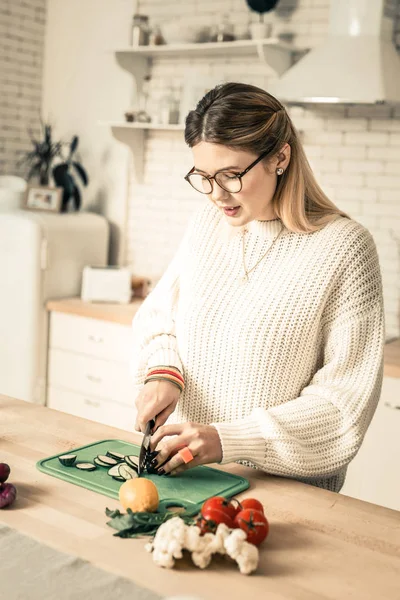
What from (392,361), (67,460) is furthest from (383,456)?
(67,460)

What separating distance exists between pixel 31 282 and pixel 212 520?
312cm

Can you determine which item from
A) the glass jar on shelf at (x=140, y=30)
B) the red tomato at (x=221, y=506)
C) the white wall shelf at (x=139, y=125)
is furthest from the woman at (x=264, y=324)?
the glass jar on shelf at (x=140, y=30)

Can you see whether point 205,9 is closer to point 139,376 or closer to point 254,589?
point 139,376

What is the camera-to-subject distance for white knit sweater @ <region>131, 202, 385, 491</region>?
1.75 m

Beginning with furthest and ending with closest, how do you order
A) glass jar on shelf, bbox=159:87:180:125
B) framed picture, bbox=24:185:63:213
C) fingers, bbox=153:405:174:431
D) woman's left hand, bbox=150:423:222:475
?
framed picture, bbox=24:185:63:213, glass jar on shelf, bbox=159:87:180:125, fingers, bbox=153:405:174:431, woman's left hand, bbox=150:423:222:475

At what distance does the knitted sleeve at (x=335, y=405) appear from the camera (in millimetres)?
1711

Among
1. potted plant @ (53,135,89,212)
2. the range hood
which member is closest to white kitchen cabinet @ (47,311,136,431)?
potted plant @ (53,135,89,212)

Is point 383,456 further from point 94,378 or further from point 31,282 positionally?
point 31,282

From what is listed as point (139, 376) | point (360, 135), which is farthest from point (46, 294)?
point (139, 376)

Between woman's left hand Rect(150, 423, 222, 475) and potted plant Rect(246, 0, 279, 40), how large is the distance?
2.81 m

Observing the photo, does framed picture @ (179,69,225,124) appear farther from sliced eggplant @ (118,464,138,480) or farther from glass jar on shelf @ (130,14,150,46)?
sliced eggplant @ (118,464,138,480)

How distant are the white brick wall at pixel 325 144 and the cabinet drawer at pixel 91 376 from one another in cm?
93

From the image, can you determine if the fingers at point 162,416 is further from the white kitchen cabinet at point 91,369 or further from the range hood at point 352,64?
the white kitchen cabinet at point 91,369

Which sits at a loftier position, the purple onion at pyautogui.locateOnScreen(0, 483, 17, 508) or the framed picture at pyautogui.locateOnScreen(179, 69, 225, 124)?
the framed picture at pyautogui.locateOnScreen(179, 69, 225, 124)
